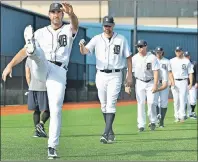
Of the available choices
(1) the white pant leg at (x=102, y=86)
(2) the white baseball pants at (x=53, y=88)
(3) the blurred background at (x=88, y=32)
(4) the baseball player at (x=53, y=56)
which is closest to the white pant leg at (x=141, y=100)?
(3) the blurred background at (x=88, y=32)

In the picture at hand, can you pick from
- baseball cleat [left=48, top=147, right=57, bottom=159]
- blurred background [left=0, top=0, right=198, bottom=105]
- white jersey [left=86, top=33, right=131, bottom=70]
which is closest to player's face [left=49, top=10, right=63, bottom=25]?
baseball cleat [left=48, top=147, right=57, bottom=159]

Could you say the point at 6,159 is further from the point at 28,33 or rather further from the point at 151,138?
the point at 151,138

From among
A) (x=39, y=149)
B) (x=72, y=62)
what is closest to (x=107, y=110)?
(x=39, y=149)

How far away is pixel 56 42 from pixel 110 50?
6.67ft

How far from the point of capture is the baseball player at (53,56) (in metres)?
7.36

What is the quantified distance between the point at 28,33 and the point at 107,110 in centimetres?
309

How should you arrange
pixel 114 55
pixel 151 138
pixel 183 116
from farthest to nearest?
pixel 183 116
pixel 151 138
pixel 114 55

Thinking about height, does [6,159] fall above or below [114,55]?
below

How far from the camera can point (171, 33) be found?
145 ft

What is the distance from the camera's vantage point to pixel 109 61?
991cm

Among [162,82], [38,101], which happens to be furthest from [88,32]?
[38,101]

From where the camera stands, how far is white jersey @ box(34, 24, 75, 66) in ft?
26.0

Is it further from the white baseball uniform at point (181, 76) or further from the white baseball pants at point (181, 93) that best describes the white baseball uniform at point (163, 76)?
the white baseball pants at point (181, 93)

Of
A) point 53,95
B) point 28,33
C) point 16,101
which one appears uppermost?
point 28,33
